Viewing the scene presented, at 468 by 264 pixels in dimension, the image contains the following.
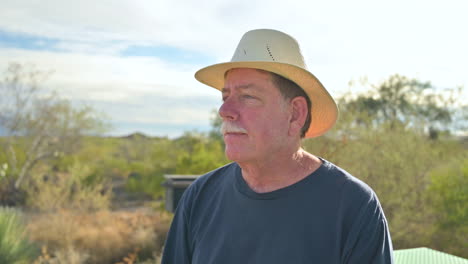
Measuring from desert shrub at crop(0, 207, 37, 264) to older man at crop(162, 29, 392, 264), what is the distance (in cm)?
606

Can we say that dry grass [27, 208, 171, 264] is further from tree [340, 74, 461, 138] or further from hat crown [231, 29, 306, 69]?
tree [340, 74, 461, 138]

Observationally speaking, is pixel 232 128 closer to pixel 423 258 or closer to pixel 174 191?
pixel 423 258

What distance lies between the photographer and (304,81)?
6.94 ft

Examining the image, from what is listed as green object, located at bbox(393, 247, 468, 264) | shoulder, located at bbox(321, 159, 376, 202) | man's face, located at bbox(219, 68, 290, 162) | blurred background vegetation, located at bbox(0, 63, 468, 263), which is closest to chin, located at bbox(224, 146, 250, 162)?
man's face, located at bbox(219, 68, 290, 162)

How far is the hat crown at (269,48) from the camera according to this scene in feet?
6.81

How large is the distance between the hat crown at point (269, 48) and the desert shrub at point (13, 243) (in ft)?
21.2

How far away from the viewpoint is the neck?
205 cm

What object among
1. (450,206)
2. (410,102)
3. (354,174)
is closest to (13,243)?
(354,174)

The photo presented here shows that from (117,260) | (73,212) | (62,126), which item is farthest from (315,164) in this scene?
(62,126)

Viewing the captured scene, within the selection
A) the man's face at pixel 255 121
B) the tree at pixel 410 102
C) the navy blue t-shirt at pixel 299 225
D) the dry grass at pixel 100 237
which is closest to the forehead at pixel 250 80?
the man's face at pixel 255 121

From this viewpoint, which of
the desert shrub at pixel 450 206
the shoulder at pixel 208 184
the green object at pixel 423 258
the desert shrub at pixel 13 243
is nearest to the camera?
the shoulder at pixel 208 184

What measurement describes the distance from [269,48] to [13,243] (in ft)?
22.1

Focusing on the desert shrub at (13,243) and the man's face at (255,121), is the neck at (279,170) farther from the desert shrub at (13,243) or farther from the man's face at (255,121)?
the desert shrub at (13,243)

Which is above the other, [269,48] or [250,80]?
[269,48]
